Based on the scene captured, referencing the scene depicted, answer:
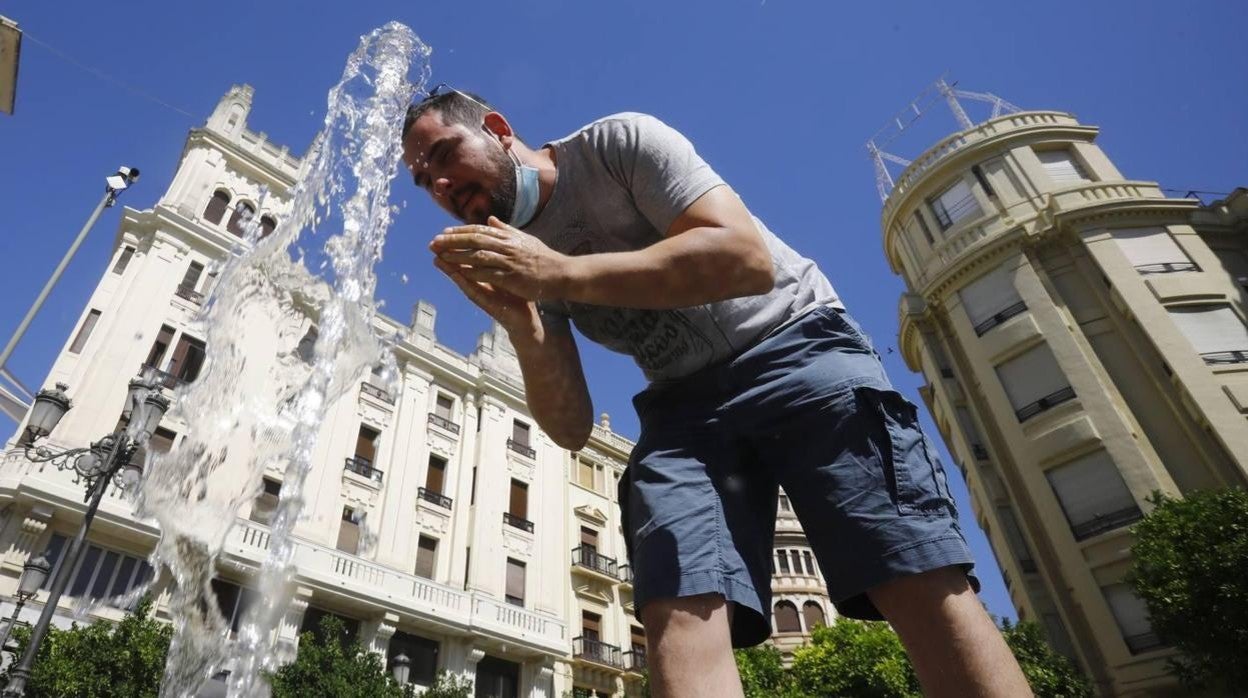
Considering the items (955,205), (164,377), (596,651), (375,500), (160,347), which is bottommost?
(596,651)

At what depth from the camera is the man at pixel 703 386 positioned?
1.33 meters

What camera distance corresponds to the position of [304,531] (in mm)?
17312

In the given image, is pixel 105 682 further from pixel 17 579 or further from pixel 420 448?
pixel 420 448

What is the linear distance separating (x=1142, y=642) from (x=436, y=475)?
1836cm

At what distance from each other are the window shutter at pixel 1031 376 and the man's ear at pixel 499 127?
64.4ft

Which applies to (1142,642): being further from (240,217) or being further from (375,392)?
(240,217)

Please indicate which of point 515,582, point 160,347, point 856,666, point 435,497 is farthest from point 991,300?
point 160,347

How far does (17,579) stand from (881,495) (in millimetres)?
17410

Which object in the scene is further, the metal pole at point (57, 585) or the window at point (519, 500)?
the window at point (519, 500)

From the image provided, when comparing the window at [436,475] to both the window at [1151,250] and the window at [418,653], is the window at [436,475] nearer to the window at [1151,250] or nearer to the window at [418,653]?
the window at [418,653]

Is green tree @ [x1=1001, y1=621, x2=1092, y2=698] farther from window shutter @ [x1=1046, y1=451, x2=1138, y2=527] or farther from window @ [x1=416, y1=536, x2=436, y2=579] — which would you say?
window @ [x1=416, y1=536, x2=436, y2=579]

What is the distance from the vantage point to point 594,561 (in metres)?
23.4

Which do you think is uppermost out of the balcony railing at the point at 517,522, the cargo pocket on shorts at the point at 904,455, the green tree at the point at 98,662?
the balcony railing at the point at 517,522

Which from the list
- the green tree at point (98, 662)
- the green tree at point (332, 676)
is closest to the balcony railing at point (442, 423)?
the green tree at point (332, 676)
